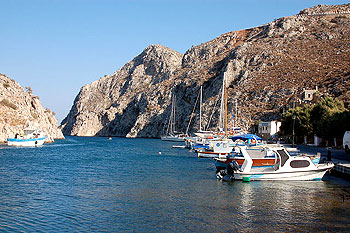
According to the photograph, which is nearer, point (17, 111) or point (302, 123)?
point (302, 123)

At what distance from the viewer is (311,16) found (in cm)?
16312

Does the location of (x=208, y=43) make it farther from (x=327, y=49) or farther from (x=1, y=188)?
(x=1, y=188)

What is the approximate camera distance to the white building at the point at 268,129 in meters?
98.3

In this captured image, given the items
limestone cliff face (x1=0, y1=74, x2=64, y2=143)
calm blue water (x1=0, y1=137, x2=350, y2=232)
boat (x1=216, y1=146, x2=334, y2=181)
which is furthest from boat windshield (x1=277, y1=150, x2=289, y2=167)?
limestone cliff face (x1=0, y1=74, x2=64, y2=143)

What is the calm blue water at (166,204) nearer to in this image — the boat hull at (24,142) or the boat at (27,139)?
the boat hull at (24,142)

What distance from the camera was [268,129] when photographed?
3890 inches

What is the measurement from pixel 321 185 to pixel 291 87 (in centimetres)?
8616

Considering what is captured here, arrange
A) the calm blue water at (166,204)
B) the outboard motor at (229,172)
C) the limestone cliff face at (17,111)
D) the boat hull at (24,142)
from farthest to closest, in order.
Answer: the limestone cliff face at (17,111)
the boat hull at (24,142)
the outboard motor at (229,172)
the calm blue water at (166,204)

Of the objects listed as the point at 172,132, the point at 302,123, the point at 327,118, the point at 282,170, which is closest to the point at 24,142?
the point at 302,123

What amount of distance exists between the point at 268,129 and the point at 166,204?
3064 inches

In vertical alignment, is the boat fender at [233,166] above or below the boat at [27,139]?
below

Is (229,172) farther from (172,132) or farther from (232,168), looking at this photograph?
(172,132)

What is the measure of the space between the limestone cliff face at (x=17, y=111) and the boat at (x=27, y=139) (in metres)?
3.47

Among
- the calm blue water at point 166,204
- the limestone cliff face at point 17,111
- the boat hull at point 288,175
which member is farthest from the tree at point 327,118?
the limestone cliff face at point 17,111
